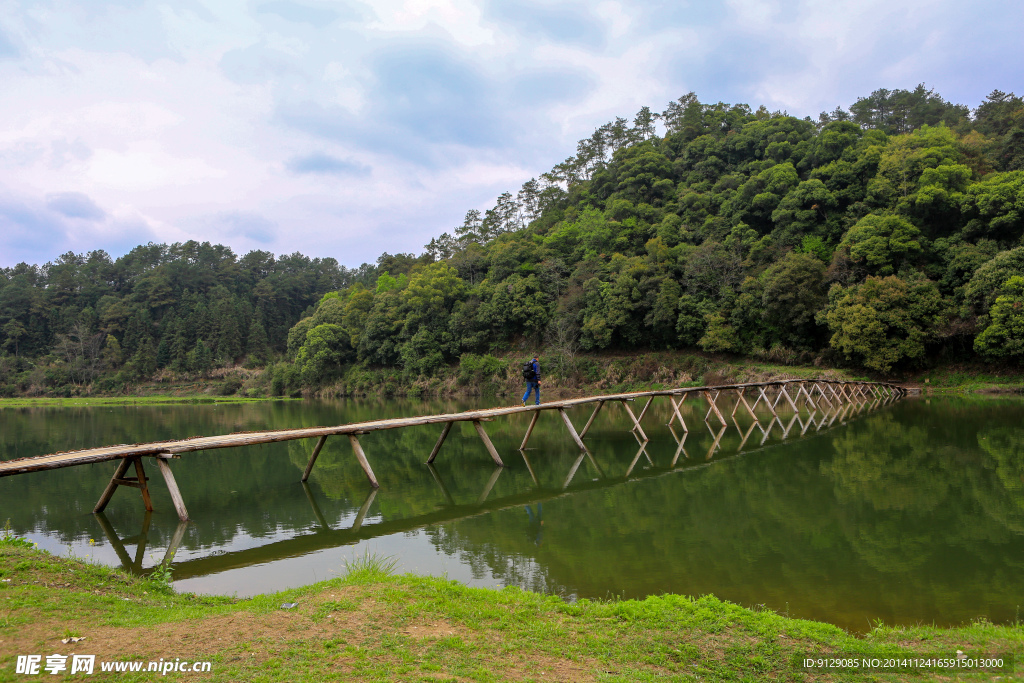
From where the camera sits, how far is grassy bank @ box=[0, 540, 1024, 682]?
421 centimetres

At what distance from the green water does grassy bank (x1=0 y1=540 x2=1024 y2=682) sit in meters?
1.14

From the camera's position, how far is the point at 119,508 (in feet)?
38.7

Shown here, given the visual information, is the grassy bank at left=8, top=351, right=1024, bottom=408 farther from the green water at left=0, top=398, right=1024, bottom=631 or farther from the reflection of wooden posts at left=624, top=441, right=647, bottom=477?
the reflection of wooden posts at left=624, top=441, right=647, bottom=477

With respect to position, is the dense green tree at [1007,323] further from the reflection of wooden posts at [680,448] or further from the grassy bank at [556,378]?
the reflection of wooden posts at [680,448]

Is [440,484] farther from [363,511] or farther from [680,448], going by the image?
[680,448]

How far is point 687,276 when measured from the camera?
1645 inches

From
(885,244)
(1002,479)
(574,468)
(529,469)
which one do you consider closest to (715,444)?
(574,468)

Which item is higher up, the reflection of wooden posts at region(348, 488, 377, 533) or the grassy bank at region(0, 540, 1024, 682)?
the grassy bank at region(0, 540, 1024, 682)

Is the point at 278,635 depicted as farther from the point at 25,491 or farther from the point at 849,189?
the point at 849,189

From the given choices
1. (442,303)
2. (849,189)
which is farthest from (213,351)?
(849,189)

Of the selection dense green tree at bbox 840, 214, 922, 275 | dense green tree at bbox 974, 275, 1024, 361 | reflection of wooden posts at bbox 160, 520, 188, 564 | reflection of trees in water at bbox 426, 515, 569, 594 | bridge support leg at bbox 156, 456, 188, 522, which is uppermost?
dense green tree at bbox 840, 214, 922, 275

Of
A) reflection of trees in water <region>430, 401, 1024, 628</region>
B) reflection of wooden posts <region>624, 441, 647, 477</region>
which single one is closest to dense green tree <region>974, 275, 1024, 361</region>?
reflection of trees in water <region>430, 401, 1024, 628</region>

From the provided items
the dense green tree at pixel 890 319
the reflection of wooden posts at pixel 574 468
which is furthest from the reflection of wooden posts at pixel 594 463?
the dense green tree at pixel 890 319

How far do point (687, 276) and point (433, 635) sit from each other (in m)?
40.2
